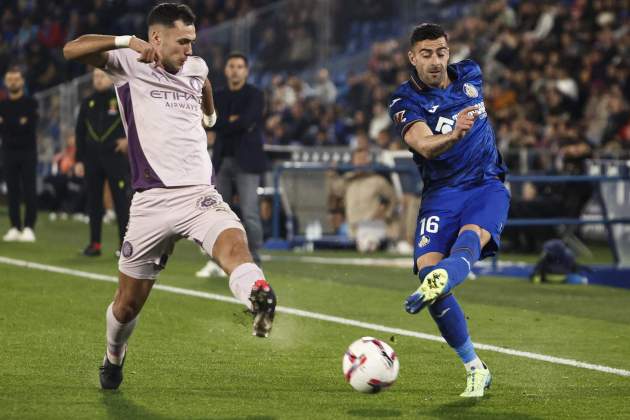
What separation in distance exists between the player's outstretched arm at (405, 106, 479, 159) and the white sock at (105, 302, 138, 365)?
1.86 meters

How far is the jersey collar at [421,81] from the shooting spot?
7.68 m

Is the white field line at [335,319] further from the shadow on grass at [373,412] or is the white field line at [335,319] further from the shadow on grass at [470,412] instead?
the shadow on grass at [373,412]

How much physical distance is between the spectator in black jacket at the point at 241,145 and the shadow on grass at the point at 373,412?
256 inches

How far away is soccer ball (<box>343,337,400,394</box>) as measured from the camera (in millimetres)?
6910

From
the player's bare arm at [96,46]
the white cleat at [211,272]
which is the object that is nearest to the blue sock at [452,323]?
the player's bare arm at [96,46]

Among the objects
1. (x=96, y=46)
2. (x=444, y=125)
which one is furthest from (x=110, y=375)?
(x=444, y=125)

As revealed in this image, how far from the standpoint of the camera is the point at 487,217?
7.49 meters

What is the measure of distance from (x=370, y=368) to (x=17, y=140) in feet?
38.2

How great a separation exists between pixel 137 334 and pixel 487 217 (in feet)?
10.7

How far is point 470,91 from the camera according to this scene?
7668 millimetres

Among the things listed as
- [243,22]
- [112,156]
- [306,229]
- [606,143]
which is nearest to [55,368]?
[112,156]

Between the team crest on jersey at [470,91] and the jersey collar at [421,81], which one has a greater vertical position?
the jersey collar at [421,81]

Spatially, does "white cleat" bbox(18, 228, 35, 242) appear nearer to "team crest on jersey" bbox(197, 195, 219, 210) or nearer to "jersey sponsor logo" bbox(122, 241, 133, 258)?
"jersey sponsor logo" bbox(122, 241, 133, 258)

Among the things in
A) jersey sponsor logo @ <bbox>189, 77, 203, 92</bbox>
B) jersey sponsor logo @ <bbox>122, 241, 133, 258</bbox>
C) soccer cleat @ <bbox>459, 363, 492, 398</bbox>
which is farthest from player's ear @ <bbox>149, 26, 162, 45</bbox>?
soccer cleat @ <bbox>459, 363, 492, 398</bbox>
